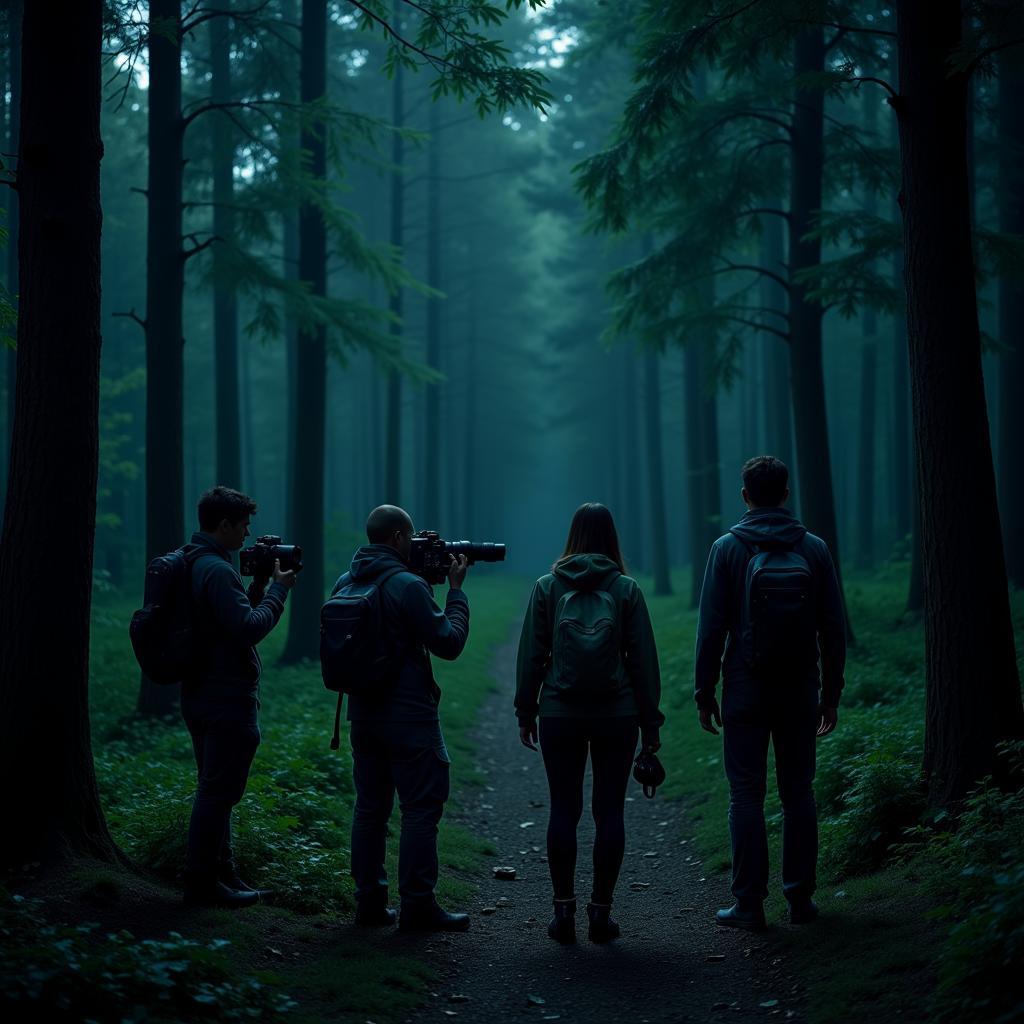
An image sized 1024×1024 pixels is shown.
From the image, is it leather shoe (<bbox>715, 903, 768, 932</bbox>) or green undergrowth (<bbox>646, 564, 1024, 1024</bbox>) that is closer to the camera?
green undergrowth (<bbox>646, 564, 1024, 1024</bbox>)

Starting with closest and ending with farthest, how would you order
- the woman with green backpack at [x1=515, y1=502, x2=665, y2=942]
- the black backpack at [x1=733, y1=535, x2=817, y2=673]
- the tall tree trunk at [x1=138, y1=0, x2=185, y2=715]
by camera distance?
the black backpack at [x1=733, y1=535, x2=817, y2=673], the woman with green backpack at [x1=515, y1=502, x2=665, y2=942], the tall tree trunk at [x1=138, y1=0, x2=185, y2=715]

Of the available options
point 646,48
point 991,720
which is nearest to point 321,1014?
point 991,720

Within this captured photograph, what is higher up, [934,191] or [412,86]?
[412,86]

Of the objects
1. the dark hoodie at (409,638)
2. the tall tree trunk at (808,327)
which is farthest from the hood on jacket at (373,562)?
the tall tree trunk at (808,327)

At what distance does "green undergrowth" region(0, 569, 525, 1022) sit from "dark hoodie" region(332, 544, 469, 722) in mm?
1184

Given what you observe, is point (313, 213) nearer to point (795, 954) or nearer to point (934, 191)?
point (934, 191)

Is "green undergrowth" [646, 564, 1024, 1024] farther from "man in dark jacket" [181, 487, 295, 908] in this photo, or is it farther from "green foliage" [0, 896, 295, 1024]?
"man in dark jacket" [181, 487, 295, 908]

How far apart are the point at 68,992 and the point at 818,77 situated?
329 inches

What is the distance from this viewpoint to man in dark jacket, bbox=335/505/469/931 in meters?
5.52

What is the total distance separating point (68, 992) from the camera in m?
3.66

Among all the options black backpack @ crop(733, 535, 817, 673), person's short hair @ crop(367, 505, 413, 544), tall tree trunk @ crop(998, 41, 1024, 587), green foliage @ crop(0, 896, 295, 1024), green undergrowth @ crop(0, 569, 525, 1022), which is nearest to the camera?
green foliage @ crop(0, 896, 295, 1024)

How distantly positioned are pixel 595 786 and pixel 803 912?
1.27 meters

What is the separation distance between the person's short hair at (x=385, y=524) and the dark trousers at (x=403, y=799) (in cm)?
103

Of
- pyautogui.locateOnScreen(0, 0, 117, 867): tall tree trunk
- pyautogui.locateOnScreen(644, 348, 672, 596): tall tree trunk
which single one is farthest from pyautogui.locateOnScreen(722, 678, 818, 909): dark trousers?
pyautogui.locateOnScreen(644, 348, 672, 596): tall tree trunk
